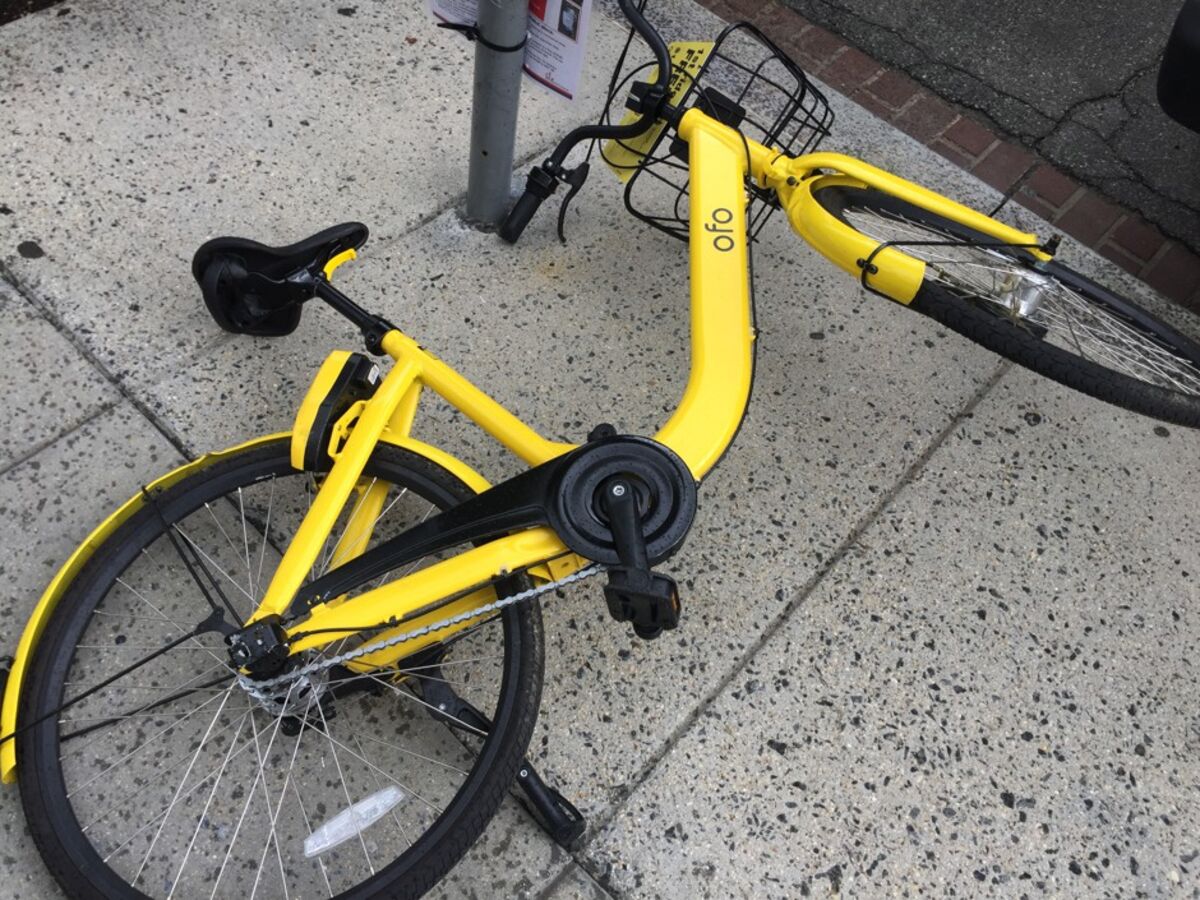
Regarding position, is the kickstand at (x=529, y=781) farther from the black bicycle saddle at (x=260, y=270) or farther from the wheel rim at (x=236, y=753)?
the black bicycle saddle at (x=260, y=270)

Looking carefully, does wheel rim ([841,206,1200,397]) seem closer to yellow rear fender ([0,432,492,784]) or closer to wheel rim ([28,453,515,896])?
yellow rear fender ([0,432,492,784])

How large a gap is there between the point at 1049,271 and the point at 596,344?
3.83 ft

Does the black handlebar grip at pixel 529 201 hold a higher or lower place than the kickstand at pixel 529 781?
higher

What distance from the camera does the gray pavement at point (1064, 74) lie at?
12.2 feet

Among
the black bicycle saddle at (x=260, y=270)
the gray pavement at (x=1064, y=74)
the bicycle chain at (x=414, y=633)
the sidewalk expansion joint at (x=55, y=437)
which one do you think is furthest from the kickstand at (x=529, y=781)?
the gray pavement at (x=1064, y=74)

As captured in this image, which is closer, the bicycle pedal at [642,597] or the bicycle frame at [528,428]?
the bicycle pedal at [642,597]

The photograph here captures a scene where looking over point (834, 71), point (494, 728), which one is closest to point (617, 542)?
point (494, 728)

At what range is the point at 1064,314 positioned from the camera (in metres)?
2.53

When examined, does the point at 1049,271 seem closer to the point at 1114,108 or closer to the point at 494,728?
the point at 494,728

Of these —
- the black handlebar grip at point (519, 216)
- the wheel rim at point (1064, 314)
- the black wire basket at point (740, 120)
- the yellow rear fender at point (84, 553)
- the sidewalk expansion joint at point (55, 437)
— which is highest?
the wheel rim at point (1064, 314)

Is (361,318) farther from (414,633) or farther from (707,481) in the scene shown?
(707,481)

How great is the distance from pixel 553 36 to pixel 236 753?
179 cm

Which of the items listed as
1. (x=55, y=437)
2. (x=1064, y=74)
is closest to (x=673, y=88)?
(x=55, y=437)

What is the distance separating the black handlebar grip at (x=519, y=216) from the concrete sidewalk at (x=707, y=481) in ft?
0.45
